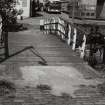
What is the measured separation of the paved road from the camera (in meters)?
8.05

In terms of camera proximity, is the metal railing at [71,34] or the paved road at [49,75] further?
the metal railing at [71,34]

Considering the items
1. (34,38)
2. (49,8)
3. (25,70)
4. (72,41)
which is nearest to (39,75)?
(25,70)

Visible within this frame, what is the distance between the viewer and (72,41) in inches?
590

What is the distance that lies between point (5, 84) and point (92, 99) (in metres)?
3.15

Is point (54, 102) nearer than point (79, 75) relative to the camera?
Yes

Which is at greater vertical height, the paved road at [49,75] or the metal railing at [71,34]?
the metal railing at [71,34]

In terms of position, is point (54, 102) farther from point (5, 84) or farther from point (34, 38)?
point (34, 38)

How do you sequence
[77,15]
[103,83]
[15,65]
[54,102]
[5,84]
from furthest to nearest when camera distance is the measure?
[77,15]
[15,65]
[103,83]
[5,84]
[54,102]

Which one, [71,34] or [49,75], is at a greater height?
[71,34]

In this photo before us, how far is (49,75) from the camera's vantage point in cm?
1006

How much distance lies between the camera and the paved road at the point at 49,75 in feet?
26.4

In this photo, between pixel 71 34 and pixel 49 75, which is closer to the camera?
pixel 49 75

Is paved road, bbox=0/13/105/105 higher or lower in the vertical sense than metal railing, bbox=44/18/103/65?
lower

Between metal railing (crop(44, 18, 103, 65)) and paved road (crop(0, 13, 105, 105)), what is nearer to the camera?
paved road (crop(0, 13, 105, 105))
